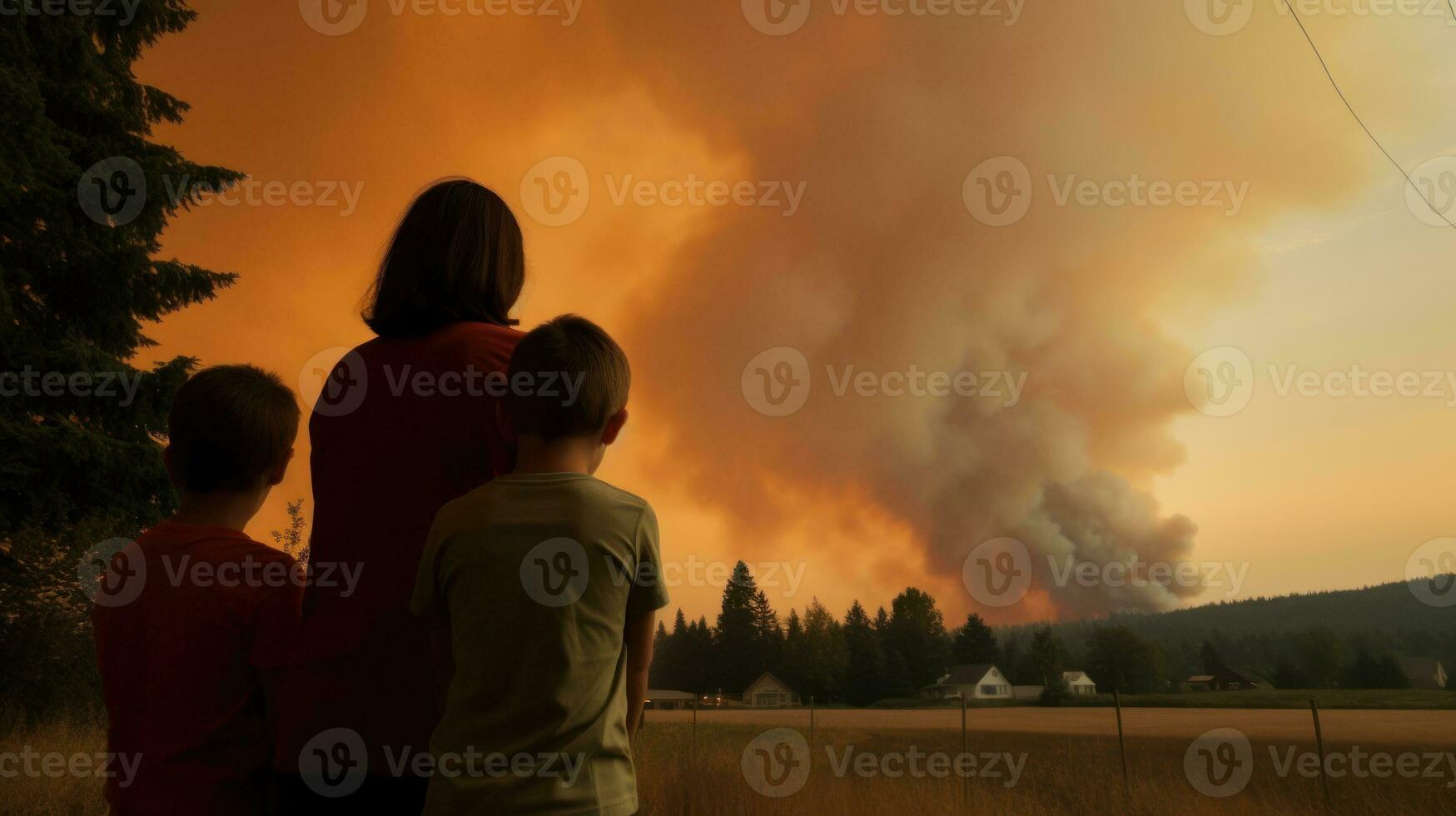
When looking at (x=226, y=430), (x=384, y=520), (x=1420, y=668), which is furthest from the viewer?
(x=1420, y=668)

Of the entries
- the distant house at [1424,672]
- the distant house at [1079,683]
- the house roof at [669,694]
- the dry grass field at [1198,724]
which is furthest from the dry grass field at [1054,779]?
the house roof at [669,694]

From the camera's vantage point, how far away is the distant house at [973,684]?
69.8m

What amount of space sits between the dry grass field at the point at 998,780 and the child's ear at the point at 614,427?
315 inches

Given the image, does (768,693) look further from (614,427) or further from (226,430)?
(614,427)

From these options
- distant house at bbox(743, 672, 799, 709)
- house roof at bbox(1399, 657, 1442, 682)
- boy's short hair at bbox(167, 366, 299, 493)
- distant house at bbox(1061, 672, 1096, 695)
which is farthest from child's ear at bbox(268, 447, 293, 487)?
distant house at bbox(1061, 672, 1096, 695)

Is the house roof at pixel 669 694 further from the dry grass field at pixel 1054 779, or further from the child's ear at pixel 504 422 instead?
the child's ear at pixel 504 422

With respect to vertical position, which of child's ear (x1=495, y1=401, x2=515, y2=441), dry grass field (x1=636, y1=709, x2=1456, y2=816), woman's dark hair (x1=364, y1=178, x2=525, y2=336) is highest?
woman's dark hair (x1=364, y1=178, x2=525, y2=336)

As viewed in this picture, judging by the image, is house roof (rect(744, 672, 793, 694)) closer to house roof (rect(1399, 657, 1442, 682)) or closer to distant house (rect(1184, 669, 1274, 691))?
distant house (rect(1184, 669, 1274, 691))

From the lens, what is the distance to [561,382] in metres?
1.55

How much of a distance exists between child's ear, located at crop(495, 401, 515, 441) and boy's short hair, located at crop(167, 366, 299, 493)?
78 centimetres

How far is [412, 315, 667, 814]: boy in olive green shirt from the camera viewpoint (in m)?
1.35

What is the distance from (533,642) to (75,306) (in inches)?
544

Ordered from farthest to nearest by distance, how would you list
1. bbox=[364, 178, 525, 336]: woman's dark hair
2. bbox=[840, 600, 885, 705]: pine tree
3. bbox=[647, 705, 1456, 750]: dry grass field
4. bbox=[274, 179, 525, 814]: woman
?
bbox=[840, 600, 885, 705]: pine tree, bbox=[647, 705, 1456, 750]: dry grass field, bbox=[364, 178, 525, 336]: woman's dark hair, bbox=[274, 179, 525, 814]: woman

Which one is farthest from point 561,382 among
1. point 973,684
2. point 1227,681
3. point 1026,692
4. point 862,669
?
point 1227,681
